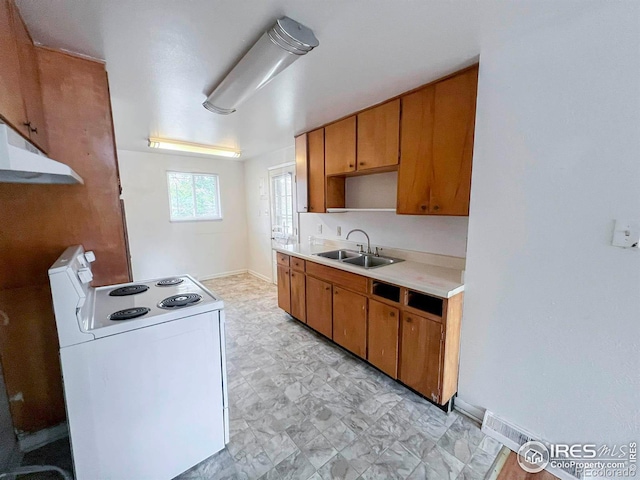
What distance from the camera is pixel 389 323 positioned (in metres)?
2.03

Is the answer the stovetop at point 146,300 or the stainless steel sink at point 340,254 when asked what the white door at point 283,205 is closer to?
the stainless steel sink at point 340,254

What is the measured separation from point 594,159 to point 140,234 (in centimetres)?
528

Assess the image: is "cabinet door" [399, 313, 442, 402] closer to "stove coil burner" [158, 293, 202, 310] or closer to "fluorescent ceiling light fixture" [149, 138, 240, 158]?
"stove coil burner" [158, 293, 202, 310]

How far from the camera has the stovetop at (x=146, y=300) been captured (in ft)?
4.05

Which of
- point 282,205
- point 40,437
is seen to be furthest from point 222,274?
point 40,437

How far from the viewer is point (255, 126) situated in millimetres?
2891

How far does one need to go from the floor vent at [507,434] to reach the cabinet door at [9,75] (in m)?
2.84

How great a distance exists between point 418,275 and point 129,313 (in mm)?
1856

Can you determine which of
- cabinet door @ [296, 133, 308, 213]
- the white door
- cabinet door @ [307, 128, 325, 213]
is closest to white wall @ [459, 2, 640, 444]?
cabinet door @ [307, 128, 325, 213]

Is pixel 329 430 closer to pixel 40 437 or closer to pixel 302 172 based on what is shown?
pixel 40 437

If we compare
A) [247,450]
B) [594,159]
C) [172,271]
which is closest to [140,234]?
[172,271]

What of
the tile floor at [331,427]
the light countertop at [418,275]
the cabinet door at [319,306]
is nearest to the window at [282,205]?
the cabinet door at [319,306]

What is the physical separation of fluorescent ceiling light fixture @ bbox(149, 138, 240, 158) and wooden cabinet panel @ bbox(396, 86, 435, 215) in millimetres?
2962

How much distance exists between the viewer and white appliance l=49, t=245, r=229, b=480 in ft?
3.60
